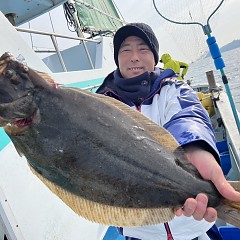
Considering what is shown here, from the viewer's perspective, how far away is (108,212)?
139 centimetres

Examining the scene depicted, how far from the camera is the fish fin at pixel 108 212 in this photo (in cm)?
138

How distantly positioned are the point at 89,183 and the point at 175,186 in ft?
1.25

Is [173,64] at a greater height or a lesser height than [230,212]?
lesser

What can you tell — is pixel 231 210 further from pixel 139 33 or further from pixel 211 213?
pixel 139 33

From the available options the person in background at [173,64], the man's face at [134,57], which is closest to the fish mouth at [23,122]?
the man's face at [134,57]

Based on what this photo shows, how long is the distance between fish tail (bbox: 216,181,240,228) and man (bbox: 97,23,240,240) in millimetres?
30

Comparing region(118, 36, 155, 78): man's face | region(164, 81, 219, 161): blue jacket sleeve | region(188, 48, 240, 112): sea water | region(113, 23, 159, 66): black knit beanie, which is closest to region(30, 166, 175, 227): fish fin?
region(164, 81, 219, 161): blue jacket sleeve

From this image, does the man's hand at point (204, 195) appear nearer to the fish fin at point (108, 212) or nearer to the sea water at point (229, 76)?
the fish fin at point (108, 212)

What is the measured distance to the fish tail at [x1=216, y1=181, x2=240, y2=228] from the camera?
4.41ft

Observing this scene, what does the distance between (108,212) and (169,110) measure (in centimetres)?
91

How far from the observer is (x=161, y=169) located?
1.40 meters

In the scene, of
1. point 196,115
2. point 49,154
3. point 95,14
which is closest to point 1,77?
point 49,154

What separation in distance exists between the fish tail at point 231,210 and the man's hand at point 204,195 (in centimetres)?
3

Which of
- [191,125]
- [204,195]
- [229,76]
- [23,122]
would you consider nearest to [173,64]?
[191,125]
